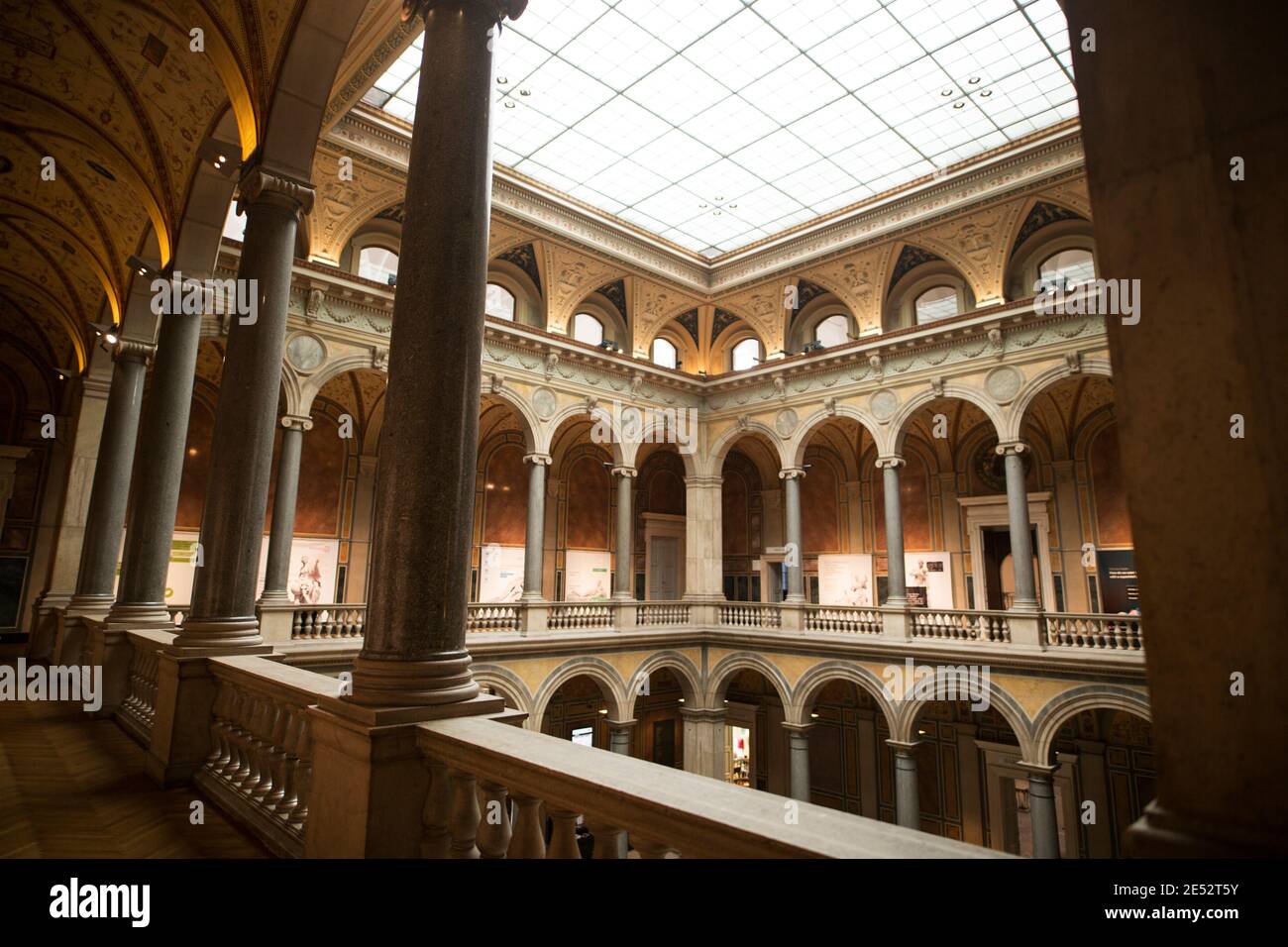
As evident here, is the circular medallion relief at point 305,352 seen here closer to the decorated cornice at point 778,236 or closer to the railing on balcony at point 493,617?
the decorated cornice at point 778,236

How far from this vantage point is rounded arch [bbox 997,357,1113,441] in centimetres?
1271

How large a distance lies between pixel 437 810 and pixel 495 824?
1.28 feet

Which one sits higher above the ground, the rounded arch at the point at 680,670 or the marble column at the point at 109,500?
the marble column at the point at 109,500

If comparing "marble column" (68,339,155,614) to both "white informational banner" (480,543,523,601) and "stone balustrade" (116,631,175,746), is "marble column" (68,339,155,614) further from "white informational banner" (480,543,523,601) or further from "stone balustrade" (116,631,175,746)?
"white informational banner" (480,543,523,601)

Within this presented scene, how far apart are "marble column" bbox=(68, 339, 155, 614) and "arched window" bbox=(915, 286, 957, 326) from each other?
47.2 ft

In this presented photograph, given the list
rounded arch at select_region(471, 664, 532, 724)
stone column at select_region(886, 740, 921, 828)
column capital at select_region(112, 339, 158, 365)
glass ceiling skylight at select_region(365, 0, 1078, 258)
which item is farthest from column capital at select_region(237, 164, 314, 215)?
stone column at select_region(886, 740, 921, 828)

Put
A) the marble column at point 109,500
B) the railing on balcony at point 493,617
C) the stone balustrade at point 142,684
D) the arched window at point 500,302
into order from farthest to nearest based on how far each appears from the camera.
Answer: the arched window at point 500,302 < the railing on balcony at point 493,617 < the marble column at point 109,500 < the stone balustrade at point 142,684

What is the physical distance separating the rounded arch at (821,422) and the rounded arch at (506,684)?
8.02m

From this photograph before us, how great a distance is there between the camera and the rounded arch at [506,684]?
44.8ft

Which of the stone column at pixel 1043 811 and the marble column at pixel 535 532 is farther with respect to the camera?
the marble column at pixel 535 532

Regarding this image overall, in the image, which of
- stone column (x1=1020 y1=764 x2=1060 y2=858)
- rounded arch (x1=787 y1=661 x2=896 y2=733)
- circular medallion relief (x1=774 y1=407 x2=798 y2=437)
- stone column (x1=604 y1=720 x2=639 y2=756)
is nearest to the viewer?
stone column (x1=1020 y1=764 x2=1060 y2=858)

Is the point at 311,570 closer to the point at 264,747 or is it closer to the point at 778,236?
the point at 778,236

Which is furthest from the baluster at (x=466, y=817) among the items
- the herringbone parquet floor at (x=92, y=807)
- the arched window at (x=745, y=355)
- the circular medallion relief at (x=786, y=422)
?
the arched window at (x=745, y=355)

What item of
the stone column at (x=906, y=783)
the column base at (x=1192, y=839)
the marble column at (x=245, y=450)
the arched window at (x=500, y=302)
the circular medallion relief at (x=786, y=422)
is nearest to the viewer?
the column base at (x=1192, y=839)
